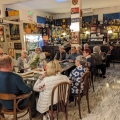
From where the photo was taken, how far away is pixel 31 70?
3432mm

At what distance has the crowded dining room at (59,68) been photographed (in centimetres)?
226

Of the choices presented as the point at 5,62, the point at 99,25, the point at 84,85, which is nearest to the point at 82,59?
the point at 84,85

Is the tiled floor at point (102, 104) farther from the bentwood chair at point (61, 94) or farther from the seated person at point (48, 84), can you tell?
the seated person at point (48, 84)

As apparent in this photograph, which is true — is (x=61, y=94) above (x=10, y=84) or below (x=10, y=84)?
below

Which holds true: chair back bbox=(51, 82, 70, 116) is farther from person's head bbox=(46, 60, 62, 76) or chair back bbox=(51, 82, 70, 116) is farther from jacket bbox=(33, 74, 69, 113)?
person's head bbox=(46, 60, 62, 76)

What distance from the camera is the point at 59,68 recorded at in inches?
96.2

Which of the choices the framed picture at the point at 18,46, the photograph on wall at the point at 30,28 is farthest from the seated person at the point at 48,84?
the photograph on wall at the point at 30,28

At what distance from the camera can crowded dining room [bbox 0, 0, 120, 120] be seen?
2.26m

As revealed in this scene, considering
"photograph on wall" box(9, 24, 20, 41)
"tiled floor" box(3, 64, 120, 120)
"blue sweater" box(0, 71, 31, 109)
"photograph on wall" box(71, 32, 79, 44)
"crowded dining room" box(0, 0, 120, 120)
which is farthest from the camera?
"photograph on wall" box(9, 24, 20, 41)

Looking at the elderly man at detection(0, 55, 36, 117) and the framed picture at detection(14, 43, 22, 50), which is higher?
the framed picture at detection(14, 43, 22, 50)

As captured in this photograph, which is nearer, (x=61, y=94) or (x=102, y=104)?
(x=61, y=94)

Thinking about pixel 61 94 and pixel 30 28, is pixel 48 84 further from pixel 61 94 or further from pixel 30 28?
pixel 30 28

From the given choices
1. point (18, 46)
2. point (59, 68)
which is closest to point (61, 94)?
point (59, 68)

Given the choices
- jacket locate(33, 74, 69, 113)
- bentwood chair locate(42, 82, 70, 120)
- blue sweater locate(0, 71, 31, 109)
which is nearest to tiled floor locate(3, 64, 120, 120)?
bentwood chair locate(42, 82, 70, 120)
